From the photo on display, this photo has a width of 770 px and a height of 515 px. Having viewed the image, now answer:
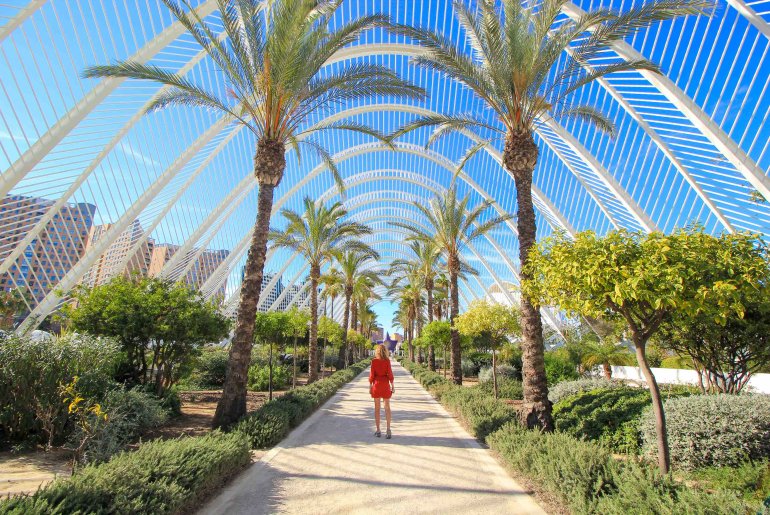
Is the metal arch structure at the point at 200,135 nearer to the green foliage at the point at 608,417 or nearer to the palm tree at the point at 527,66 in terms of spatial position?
the palm tree at the point at 527,66

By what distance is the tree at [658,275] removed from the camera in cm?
427

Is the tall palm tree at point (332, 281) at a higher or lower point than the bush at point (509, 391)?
higher

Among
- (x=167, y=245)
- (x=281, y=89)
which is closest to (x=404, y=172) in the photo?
(x=167, y=245)

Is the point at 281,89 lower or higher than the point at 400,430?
higher

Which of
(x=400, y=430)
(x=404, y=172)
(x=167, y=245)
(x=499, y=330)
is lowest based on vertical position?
(x=400, y=430)

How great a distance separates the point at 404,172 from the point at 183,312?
27.4 meters

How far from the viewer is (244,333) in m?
8.30

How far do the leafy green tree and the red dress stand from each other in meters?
4.50

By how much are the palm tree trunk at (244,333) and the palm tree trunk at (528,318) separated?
16.8 ft

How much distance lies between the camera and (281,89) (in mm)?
9281

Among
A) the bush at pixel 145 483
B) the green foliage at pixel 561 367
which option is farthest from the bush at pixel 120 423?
the green foliage at pixel 561 367

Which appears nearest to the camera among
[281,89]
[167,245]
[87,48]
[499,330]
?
[281,89]

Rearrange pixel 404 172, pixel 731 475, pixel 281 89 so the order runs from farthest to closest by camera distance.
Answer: pixel 404 172
pixel 281 89
pixel 731 475

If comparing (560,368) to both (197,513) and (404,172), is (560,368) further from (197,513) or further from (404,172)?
(404,172)
